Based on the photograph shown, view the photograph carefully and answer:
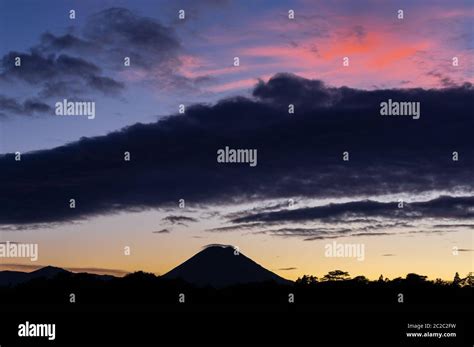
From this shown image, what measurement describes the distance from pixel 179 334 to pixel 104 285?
4820 centimetres

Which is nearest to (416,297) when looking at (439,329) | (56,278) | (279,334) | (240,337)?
(279,334)

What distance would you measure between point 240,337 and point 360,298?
151 ft

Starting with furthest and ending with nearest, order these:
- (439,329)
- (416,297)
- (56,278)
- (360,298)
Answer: (56,278)
(360,298)
(416,297)
(439,329)

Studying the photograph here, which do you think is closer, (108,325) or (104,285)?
(108,325)

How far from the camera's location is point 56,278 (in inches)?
6654

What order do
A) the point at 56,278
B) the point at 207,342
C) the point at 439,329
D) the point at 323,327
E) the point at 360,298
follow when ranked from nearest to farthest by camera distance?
the point at 439,329 → the point at 207,342 → the point at 323,327 → the point at 360,298 → the point at 56,278

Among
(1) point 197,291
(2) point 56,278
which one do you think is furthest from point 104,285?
(1) point 197,291

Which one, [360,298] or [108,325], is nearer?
[108,325]

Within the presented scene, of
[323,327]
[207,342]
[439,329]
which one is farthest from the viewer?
[323,327]

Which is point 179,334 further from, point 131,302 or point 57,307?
point 57,307

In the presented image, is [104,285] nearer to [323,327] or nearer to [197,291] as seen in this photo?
[197,291]

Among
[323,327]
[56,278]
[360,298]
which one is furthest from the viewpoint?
[56,278]

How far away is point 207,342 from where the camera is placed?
111000 millimetres

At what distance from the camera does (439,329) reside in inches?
2650
